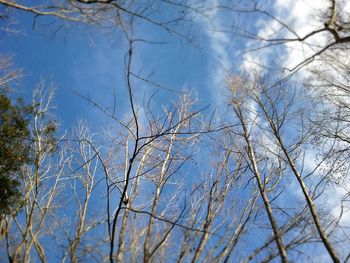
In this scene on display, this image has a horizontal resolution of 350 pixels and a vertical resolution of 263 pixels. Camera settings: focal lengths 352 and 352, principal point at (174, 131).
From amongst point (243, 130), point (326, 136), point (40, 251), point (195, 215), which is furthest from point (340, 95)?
point (40, 251)

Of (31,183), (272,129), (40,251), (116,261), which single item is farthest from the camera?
(31,183)

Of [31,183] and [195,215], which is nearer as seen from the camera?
[195,215]

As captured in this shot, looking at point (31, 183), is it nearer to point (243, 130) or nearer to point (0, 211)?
point (0, 211)

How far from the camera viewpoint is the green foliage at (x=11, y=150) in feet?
29.5

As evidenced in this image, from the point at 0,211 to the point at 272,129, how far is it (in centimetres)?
709

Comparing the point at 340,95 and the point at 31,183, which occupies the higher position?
the point at 31,183

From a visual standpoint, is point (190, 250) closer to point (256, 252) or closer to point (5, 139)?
point (256, 252)

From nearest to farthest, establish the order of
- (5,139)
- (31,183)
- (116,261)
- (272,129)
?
(116,261), (272,129), (5,139), (31,183)

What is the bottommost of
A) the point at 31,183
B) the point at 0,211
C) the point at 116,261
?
the point at 116,261

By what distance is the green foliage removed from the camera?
29.5ft

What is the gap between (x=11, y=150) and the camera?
9055 millimetres

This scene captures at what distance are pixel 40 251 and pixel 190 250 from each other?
3.66 metres

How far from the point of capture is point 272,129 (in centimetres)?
689

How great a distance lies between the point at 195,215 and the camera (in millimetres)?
8344
